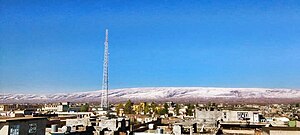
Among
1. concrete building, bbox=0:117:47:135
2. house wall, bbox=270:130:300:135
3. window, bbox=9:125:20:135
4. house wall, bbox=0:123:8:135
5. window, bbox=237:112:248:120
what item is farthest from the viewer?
window, bbox=237:112:248:120

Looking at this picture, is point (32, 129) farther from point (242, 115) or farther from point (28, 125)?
point (242, 115)

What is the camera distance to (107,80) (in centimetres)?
6962

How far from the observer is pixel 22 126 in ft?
71.4

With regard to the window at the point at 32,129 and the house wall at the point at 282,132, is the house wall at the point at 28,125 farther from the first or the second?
the house wall at the point at 282,132

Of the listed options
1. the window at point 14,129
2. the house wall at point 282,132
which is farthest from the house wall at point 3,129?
the house wall at point 282,132

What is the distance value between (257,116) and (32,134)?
39637 millimetres

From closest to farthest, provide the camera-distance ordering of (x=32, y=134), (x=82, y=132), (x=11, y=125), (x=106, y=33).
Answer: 1. (x=11, y=125)
2. (x=32, y=134)
3. (x=82, y=132)
4. (x=106, y=33)

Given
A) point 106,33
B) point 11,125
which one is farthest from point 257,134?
point 106,33

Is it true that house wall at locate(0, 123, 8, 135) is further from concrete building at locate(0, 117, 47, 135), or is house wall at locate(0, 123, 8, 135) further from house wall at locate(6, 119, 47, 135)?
house wall at locate(6, 119, 47, 135)

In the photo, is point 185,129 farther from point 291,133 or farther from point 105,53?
point 105,53

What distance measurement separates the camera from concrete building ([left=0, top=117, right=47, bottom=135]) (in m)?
20.5

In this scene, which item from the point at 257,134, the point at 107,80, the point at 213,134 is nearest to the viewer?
the point at 213,134

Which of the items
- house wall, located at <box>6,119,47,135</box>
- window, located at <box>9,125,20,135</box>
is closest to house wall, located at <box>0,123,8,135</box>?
house wall, located at <box>6,119,47,135</box>

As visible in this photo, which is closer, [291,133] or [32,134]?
[32,134]
